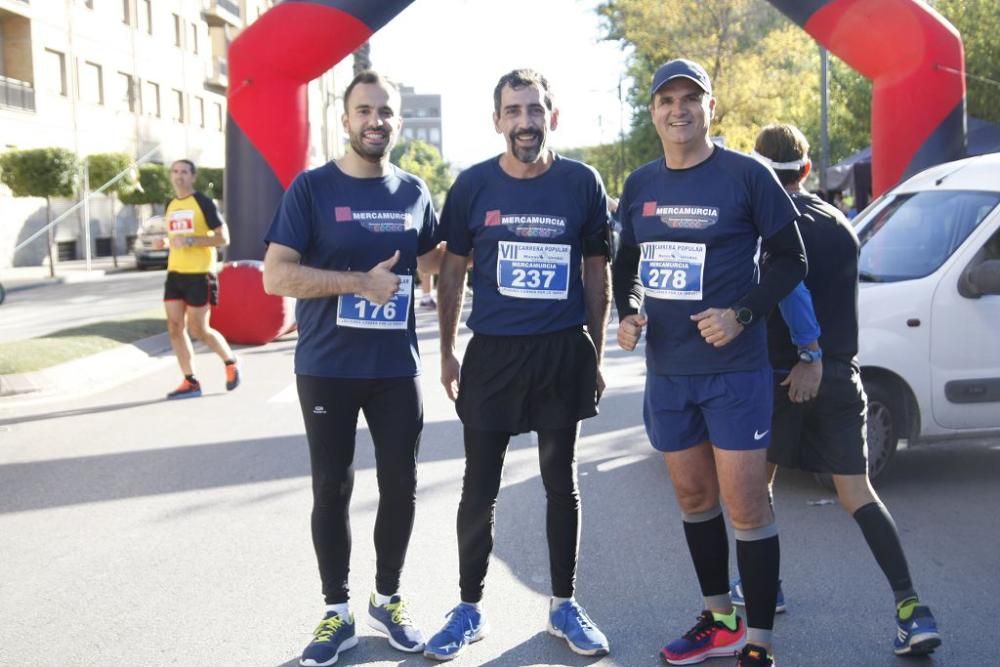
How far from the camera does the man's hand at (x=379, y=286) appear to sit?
4.06m

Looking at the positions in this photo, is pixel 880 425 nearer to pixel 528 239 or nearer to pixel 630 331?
pixel 630 331

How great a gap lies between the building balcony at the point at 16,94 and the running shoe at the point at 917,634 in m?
35.3

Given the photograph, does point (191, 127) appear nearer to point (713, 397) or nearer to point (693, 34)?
point (693, 34)

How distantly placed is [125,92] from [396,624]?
4424 cm

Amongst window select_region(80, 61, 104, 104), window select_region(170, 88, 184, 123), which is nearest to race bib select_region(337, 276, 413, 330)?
window select_region(80, 61, 104, 104)

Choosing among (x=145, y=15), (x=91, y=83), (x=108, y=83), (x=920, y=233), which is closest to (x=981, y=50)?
(x=920, y=233)

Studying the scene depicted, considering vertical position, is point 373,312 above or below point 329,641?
above

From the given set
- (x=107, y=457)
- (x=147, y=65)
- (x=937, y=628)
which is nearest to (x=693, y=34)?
(x=147, y=65)

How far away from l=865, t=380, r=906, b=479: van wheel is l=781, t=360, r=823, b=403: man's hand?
7.74 ft

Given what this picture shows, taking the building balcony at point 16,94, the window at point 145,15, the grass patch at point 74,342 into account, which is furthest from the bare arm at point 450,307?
the window at point 145,15

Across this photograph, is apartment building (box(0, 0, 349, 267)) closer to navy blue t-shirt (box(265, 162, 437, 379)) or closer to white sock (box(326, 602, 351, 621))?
navy blue t-shirt (box(265, 162, 437, 379))

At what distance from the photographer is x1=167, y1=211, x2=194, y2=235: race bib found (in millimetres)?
10289

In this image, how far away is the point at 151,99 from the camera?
157ft

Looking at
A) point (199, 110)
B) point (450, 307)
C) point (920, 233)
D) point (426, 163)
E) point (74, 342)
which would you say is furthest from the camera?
point (426, 163)
